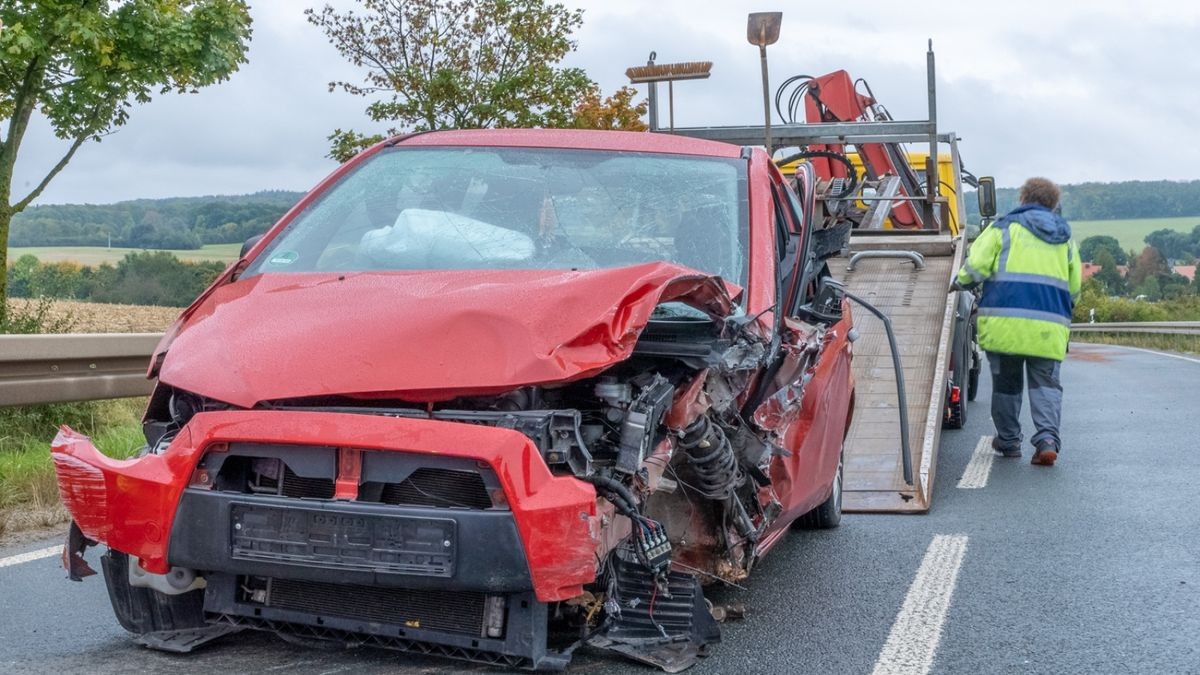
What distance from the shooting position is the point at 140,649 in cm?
430

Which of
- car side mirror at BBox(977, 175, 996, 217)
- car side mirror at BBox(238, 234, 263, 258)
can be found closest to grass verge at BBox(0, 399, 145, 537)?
car side mirror at BBox(238, 234, 263, 258)

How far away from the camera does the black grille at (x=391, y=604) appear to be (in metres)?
3.83

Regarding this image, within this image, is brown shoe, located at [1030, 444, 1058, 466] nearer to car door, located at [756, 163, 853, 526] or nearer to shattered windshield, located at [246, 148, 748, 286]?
car door, located at [756, 163, 853, 526]

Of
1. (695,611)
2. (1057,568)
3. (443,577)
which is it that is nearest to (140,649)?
(443,577)

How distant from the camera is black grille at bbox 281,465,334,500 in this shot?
3.77 metres

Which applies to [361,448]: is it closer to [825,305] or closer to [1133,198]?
[825,305]

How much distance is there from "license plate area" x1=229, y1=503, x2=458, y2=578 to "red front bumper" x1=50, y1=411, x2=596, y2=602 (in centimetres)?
13

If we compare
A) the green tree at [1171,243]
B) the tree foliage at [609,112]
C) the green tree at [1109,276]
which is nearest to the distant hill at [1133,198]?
the green tree at [1109,276]

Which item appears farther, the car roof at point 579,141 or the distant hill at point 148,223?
the distant hill at point 148,223

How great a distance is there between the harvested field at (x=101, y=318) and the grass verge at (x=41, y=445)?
0.64m

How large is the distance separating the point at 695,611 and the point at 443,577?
40.2 inches

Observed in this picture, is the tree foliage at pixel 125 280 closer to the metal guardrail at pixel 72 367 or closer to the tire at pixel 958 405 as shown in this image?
the metal guardrail at pixel 72 367

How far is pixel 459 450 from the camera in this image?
11.7 ft

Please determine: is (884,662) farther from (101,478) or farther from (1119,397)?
(1119,397)
